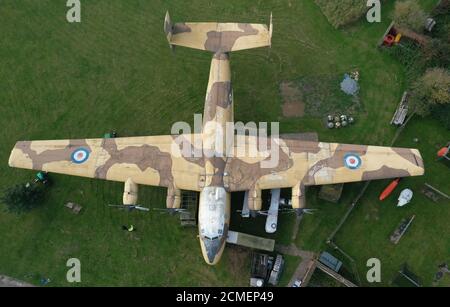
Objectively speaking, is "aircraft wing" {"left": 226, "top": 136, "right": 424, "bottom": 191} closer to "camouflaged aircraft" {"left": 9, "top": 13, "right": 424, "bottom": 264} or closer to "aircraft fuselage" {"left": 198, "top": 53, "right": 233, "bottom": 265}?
"camouflaged aircraft" {"left": 9, "top": 13, "right": 424, "bottom": 264}

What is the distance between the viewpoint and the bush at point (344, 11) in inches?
1409

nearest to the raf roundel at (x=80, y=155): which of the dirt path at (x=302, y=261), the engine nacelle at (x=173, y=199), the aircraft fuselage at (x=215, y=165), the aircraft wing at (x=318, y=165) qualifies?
the engine nacelle at (x=173, y=199)

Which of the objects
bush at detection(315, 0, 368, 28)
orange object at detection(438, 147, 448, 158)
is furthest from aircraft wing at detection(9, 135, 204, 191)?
orange object at detection(438, 147, 448, 158)

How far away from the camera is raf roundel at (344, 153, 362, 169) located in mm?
28672

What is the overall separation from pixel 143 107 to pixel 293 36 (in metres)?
16.3

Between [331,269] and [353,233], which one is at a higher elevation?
[353,233]

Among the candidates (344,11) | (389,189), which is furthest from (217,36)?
(389,189)

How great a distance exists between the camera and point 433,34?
35.0 metres

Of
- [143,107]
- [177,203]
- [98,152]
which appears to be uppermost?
[143,107]

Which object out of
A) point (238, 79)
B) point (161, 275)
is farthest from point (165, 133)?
point (161, 275)

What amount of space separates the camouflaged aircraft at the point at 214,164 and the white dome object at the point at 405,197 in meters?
3.54

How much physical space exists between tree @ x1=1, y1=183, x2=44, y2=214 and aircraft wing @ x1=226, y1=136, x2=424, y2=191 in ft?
55.8

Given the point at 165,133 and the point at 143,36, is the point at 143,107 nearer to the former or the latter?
the point at 165,133

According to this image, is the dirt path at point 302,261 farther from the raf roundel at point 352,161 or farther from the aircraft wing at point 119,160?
the aircraft wing at point 119,160
